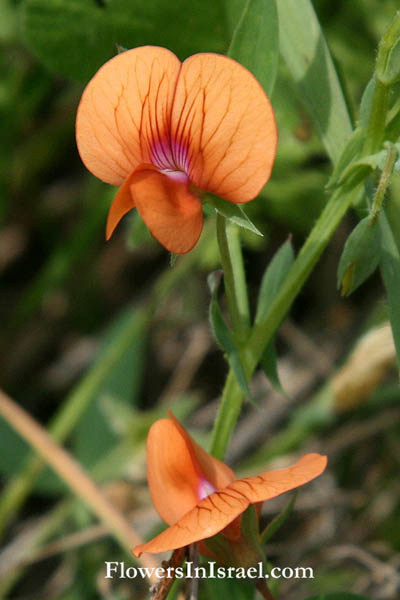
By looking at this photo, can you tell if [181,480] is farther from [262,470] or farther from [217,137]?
[262,470]

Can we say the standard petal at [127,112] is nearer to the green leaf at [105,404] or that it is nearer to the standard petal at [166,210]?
the standard petal at [166,210]

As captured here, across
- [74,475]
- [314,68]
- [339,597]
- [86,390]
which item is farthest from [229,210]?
[86,390]

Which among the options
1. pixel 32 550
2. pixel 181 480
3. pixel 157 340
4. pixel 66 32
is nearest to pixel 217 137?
pixel 181 480

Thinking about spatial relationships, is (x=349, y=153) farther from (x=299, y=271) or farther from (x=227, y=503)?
(x=227, y=503)

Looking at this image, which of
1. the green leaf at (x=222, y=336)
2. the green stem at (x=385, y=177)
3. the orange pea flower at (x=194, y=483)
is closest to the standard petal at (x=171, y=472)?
the orange pea flower at (x=194, y=483)

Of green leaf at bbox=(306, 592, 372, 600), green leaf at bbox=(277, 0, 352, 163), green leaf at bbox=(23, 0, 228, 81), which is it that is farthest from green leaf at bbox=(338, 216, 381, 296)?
green leaf at bbox=(23, 0, 228, 81)
